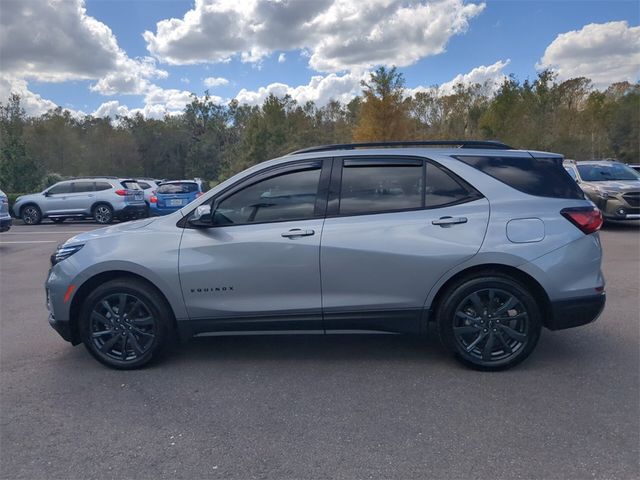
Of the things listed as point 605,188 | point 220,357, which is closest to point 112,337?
point 220,357

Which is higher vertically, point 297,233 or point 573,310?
point 297,233

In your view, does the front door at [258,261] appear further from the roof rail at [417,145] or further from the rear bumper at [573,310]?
the rear bumper at [573,310]

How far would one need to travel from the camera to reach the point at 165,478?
9.02ft

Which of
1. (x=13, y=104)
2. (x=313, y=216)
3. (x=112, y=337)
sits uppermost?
(x=13, y=104)

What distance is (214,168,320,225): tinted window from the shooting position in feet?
13.4

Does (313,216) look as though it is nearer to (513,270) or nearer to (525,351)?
(513,270)

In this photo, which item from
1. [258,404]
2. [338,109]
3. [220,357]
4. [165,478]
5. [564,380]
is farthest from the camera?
[338,109]

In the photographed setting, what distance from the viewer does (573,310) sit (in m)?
3.93

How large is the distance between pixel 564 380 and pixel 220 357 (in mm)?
2815

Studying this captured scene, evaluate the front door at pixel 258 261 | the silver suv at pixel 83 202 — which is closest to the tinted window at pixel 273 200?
the front door at pixel 258 261

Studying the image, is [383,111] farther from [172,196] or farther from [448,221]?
[448,221]

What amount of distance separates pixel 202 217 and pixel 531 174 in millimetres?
2681

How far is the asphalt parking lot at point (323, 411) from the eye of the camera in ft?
9.33

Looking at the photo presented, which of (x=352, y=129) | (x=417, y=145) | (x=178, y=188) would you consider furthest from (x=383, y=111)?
(x=417, y=145)
